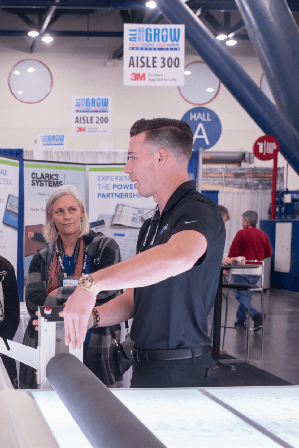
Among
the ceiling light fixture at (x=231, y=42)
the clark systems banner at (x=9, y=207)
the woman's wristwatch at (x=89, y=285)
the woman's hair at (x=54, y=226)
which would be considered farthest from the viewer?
the ceiling light fixture at (x=231, y=42)

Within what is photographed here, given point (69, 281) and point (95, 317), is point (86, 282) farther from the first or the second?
point (69, 281)

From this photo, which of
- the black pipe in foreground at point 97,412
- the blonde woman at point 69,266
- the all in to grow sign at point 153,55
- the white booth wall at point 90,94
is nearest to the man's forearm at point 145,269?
the black pipe in foreground at point 97,412

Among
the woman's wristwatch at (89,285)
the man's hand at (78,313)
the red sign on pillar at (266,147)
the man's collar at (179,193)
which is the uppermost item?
the red sign on pillar at (266,147)

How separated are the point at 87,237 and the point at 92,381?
172 centimetres

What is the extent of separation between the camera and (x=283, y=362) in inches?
179

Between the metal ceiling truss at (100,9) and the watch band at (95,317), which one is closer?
the watch band at (95,317)

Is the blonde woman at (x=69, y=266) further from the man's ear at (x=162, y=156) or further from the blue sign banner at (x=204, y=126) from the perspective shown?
the blue sign banner at (x=204, y=126)

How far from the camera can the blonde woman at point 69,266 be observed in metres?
2.36

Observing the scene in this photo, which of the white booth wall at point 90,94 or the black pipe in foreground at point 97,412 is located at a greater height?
the white booth wall at point 90,94

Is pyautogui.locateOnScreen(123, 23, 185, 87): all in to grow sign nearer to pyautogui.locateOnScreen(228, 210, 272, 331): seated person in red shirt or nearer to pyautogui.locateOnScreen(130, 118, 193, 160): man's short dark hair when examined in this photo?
pyautogui.locateOnScreen(228, 210, 272, 331): seated person in red shirt

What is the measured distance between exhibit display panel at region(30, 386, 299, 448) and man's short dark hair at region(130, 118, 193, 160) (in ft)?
2.11

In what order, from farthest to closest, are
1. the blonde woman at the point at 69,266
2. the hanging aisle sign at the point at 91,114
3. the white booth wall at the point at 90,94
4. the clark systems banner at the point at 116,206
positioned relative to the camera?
the white booth wall at the point at 90,94
the hanging aisle sign at the point at 91,114
the clark systems banner at the point at 116,206
the blonde woman at the point at 69,266

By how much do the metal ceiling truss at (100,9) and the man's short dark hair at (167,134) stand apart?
967 centimetres

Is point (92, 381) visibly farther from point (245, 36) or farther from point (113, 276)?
point (245, 36)
